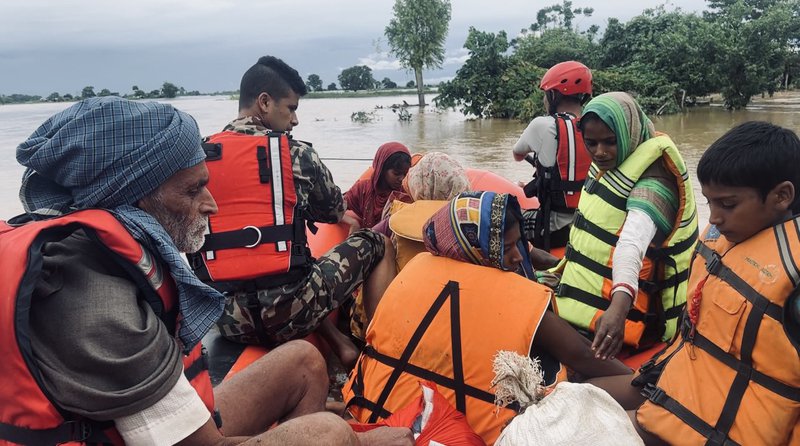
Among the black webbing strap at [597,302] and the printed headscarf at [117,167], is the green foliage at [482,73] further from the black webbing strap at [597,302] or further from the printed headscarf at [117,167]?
the printed headscarf at [117,167]

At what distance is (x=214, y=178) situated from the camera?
91.9 inches

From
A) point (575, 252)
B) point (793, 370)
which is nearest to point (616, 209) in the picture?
point (575, 252)

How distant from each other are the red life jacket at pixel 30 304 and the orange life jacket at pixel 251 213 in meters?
1.06

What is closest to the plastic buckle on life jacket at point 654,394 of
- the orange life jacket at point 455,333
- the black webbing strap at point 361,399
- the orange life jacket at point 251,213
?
the orange life jacket at point 455,333

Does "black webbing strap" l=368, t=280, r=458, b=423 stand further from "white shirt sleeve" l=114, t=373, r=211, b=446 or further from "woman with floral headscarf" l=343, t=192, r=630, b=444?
"white shirt sleeve" l=114, t=373, r=211, b=446

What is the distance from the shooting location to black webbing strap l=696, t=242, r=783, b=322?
4.66ft

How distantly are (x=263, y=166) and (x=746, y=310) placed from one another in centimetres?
172

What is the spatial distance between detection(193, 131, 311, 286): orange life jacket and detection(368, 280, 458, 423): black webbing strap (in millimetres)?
732

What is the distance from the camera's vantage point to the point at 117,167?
123 centimetres

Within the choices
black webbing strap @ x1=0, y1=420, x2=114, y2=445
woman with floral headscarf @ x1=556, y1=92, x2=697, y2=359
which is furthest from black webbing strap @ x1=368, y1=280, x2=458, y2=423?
black webbing strap @ x1=0, y1=420, x2=114, y2=445

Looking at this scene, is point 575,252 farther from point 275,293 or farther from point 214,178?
point 214,178

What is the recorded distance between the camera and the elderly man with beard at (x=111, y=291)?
1047mm

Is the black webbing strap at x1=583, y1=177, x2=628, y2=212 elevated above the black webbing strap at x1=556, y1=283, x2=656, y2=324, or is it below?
above

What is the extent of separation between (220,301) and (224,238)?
977mm
